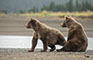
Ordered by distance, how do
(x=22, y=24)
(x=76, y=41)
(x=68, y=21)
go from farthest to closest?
1. (x=22, y=24)
2. (x=68, y=21)
3. (x=76, y=41)

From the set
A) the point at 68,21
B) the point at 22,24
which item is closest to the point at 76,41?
the point at 68,21

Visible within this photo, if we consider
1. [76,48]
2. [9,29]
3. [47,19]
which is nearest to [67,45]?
[76,48]

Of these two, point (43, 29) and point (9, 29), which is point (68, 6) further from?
point (43, 29)

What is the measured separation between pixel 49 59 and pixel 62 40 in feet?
A: 8.49

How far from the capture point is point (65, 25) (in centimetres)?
1234

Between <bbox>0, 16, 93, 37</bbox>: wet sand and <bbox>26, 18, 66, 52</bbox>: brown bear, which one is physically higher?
<bbox>26, 18, 66, 52</bbox>: brown bear

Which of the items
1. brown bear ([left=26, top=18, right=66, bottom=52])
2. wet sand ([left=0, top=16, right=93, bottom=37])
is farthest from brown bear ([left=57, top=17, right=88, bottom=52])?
wet sand ([left=0, top=16, right=93, bottom=37])

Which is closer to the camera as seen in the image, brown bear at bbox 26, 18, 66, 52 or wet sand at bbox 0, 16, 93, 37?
brown bear at bbox 26, 18, 66, 52

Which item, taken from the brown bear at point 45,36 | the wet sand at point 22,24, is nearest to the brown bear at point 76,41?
the brown bear at point 45,36

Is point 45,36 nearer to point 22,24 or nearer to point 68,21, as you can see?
point 68,21

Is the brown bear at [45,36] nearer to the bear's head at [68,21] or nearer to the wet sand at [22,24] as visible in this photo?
the bear's head at [68,21]

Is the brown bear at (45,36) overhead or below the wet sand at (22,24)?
overhead

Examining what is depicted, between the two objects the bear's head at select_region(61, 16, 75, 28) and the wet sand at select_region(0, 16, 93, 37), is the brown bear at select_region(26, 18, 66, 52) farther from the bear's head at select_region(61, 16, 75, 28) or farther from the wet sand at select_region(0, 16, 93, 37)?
the wet sand at select_region(0, 16, 93, 37)

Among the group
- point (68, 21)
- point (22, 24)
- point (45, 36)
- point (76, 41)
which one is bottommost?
point (22, 24)
